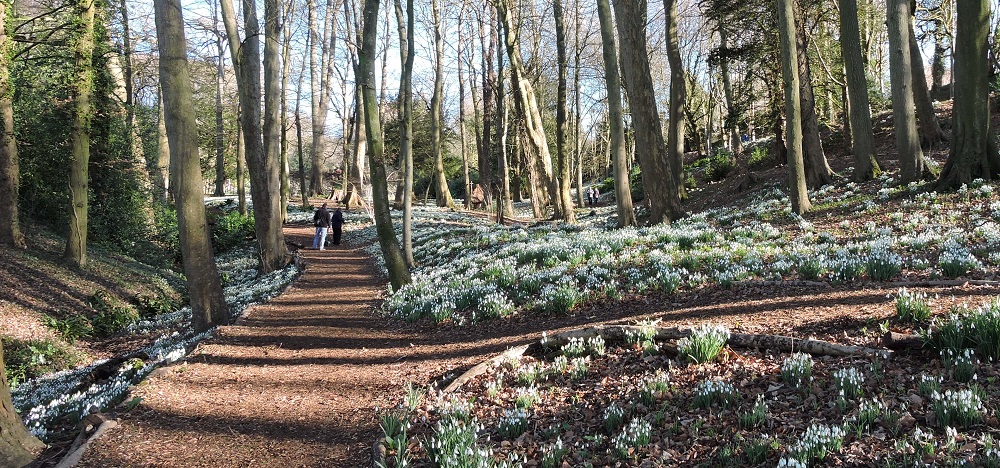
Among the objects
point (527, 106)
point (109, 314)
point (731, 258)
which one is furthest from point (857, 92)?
point (109, 314)

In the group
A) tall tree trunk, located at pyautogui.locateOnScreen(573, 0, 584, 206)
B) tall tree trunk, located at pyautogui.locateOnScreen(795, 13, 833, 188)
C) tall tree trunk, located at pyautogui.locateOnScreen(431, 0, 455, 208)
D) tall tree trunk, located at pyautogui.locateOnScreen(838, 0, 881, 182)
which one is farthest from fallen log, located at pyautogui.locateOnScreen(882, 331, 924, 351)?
tall tree trunk, located at pyautogui.locateOnScreen(573, 0, 584, 206)

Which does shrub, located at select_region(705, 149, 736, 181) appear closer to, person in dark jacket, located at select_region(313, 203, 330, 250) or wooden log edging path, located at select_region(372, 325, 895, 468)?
person in dark jacket, located at select_region(313, 203, 330, 250)

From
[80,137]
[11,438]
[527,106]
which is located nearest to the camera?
[11,438]

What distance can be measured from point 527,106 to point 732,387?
1929cm

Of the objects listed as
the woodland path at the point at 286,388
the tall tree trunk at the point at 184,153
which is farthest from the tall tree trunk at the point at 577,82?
the woodland path at the point at 286,388

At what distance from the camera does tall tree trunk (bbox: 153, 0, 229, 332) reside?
884 cm

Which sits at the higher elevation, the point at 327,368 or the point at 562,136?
the point at 562,136

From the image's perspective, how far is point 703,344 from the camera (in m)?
5.04

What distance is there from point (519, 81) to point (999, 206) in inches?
605

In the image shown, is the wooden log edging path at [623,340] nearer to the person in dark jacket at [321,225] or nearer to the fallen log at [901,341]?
the fallen log at [901,341]

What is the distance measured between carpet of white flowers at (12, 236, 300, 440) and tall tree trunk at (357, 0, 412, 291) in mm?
3234

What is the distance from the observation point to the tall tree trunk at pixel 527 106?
69.6ft

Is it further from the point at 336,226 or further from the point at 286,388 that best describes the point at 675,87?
the point at 286,388

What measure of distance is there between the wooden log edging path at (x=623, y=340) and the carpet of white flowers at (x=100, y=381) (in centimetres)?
354
